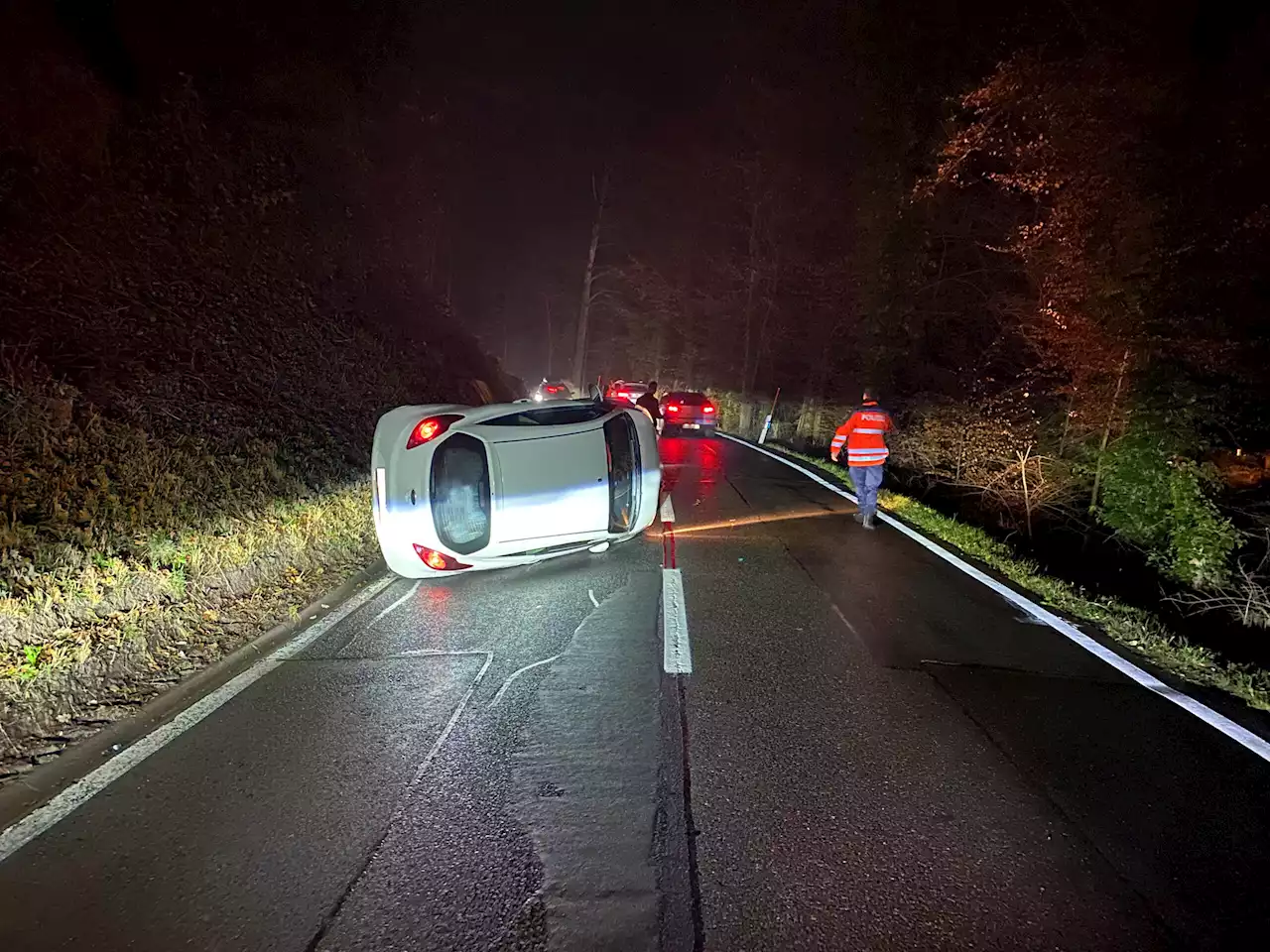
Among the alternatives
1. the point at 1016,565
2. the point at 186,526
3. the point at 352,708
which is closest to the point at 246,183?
the point at 186,526

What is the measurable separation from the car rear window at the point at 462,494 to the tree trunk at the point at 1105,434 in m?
9.15

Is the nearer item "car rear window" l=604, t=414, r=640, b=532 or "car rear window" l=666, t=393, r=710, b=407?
"car rear window" l=604, t=414, r=640, b=532

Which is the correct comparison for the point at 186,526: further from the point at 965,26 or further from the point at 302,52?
the point at 965,26

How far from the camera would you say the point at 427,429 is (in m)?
6.24

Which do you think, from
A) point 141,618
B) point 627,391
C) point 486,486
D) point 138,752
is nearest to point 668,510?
point 486,486

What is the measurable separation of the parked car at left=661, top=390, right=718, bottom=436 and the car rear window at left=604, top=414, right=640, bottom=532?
1557 centimetres

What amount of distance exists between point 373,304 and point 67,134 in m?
8.95

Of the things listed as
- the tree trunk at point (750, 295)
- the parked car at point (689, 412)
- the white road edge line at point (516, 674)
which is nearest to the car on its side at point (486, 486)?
the white road edge line at point (516, 674)

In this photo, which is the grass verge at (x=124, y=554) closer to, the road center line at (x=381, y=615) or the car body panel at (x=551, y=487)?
the road center line at (x=381, y=615)

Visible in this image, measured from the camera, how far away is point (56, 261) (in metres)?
9.35

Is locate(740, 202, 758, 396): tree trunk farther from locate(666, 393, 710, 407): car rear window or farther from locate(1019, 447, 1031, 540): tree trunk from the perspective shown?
locate(1019, 447, 1031, 540): tree trunk

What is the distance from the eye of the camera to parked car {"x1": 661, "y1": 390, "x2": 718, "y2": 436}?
23.5m

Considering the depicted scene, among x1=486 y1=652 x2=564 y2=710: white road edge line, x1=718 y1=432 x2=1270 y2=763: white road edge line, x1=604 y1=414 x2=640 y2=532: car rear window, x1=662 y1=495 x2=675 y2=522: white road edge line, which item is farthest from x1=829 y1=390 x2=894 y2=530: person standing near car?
x1=486 y1=652 x2=564 y2=710: white road edge line

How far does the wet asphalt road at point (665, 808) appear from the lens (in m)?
2.64
